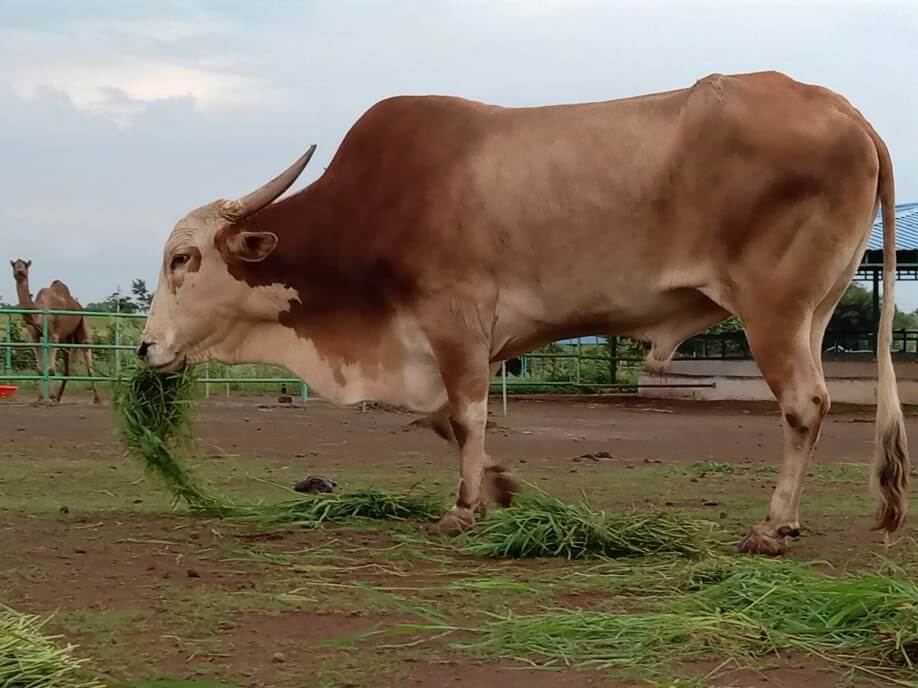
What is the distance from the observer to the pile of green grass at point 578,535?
5.55 meters

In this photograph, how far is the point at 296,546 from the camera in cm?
579

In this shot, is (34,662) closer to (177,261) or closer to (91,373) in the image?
(177,261)

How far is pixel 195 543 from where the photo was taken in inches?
229

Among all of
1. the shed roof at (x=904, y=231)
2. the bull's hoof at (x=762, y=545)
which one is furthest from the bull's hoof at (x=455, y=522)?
the shed roof at (x=904, y=231)

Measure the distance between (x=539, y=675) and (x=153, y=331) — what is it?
413 cm

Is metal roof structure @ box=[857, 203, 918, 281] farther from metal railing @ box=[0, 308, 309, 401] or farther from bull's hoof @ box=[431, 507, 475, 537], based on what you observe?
bull's hoof @ box=[431, 507, 475, 537]

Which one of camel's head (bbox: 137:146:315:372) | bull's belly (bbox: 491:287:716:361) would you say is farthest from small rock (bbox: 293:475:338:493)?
bull's belly (bbox: 491:287:716:361)

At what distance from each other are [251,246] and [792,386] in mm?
2901

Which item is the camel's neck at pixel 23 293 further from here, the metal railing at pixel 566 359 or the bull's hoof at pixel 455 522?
the bull's hoof at pixel 455 522

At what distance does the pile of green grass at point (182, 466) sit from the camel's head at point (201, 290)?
0.18 metres

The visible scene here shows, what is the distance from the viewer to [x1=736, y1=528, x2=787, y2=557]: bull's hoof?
553 cm

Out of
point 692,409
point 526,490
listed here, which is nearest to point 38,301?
point 692,409

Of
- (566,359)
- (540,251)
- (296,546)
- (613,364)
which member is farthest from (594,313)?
(566,359)

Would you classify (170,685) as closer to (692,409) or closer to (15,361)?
(692,409)
